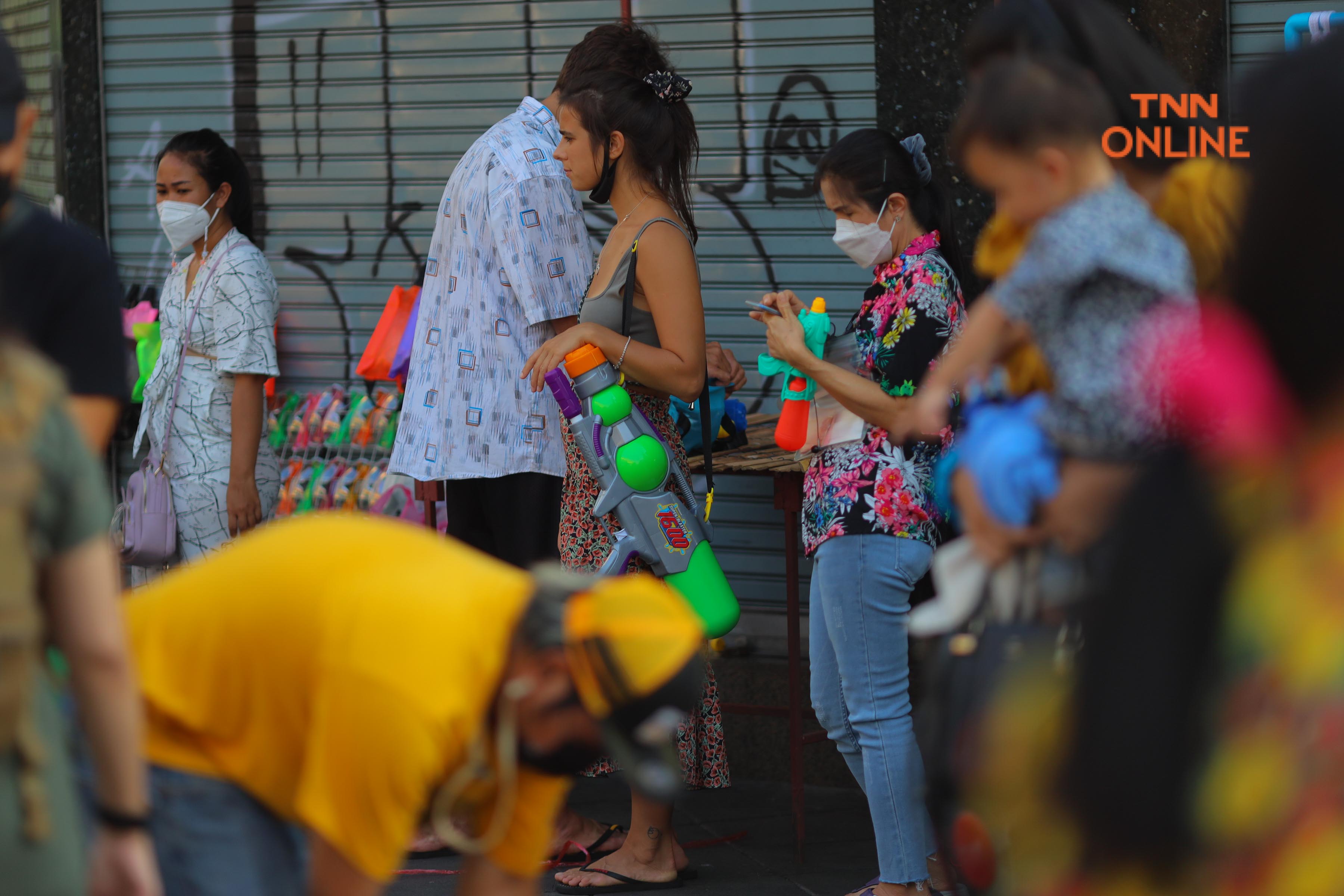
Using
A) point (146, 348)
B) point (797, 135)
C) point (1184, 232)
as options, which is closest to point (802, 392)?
point (1184, 232)

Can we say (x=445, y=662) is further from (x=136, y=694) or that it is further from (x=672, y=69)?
(x=672, y=69)

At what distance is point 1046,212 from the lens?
202 centimetres

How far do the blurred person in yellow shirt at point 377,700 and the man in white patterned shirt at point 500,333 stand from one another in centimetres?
199

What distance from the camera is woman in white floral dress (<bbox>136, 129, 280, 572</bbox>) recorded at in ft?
15.9

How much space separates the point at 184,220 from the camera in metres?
4.98

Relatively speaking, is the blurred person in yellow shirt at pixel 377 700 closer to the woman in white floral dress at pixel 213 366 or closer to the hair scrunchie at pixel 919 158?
the hair scrunchie at pixel 919 158

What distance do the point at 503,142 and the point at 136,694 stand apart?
273 centimetres

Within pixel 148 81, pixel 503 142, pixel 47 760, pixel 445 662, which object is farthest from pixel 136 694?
pixel 148 81

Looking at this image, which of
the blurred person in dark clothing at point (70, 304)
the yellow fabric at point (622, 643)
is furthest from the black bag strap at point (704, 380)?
the yellow fabric at point (622, 643)

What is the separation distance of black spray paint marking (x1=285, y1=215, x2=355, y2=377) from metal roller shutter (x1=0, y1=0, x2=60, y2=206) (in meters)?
1.55

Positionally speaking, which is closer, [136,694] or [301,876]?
[136,694]

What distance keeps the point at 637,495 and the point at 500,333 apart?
764mm

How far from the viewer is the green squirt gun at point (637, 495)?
374 centimetres

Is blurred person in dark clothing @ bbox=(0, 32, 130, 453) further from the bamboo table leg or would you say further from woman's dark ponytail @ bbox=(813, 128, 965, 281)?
the bamboo table leg
